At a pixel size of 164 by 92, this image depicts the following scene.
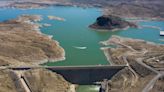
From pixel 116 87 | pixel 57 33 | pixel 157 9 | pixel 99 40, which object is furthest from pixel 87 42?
pixel 157 9

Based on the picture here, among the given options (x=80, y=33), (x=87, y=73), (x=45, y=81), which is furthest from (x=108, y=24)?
(x=45, y=81)

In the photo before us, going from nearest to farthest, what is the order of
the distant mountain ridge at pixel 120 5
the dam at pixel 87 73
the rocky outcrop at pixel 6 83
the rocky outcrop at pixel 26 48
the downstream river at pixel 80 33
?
the rocky outcrop at pixel 6 83
the dam at pixel 87 73
the rocky outcrop at pixel 26 48
the downstream river at pixel 80 33
the distant mountain ridge at pixel 120 5

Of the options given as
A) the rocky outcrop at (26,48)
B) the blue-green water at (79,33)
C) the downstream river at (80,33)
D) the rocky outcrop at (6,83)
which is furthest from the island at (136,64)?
the rocky outcrop at (6,83)

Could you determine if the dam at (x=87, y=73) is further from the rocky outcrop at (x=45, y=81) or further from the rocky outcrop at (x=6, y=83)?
the rocky outcrop at (x=6, y=83)

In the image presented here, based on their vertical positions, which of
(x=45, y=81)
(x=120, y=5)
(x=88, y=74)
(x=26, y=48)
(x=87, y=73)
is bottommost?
(x=120, y=5)

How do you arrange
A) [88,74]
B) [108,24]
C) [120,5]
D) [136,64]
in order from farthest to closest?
[120,5] < [108,24] < [136,64] < [88,74]

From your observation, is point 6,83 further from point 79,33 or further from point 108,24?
point 108,24

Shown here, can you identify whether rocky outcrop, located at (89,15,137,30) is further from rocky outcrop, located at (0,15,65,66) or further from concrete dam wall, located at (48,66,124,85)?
concrete dam wall, located at (48,66,124,85)
